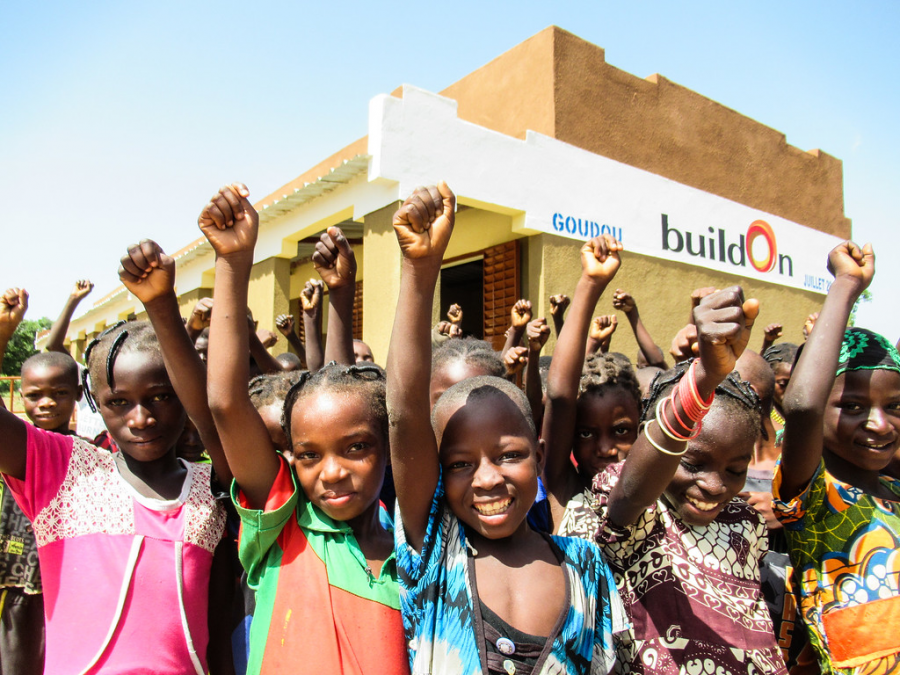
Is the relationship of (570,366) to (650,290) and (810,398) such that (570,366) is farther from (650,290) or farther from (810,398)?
(650,290)

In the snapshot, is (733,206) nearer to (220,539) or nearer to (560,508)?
→ (560,508)

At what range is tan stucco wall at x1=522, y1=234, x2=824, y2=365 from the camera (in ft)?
23.3

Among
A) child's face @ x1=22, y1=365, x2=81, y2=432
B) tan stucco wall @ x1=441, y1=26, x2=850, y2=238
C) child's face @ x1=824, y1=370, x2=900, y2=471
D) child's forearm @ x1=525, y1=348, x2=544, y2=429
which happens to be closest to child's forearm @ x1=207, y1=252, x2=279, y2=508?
child's forearm @ x1=525, y1=348, x2=544, y2=429

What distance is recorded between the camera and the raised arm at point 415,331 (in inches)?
54.2

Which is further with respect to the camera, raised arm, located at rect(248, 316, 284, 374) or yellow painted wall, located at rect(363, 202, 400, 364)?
yellow painted wall, located at rect(363, 202, 400, 364)

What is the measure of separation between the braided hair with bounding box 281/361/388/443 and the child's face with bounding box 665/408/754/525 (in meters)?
0.84

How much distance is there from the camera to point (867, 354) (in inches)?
78.7

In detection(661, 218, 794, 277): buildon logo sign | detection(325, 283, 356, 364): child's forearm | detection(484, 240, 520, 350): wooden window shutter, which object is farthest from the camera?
detection(661, 218, 794, 277): buildon logo sign

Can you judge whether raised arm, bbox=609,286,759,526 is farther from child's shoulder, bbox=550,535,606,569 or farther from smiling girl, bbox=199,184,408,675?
smiling girl, bbox=199,184,408,675

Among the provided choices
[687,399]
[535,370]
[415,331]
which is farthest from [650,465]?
[535,370]

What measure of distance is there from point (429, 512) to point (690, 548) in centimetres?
77

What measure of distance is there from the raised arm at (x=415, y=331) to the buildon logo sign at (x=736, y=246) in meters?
7.62

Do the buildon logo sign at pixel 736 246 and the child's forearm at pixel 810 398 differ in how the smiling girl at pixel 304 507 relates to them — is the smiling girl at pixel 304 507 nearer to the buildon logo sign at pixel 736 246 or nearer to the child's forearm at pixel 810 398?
the child's forearm at pixel 810 398

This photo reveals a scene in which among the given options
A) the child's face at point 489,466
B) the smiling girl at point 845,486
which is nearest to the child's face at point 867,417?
the smiling girl at point 845,486
